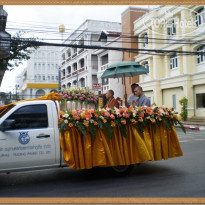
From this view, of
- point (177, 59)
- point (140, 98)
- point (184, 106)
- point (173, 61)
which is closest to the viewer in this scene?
point (140, 98)

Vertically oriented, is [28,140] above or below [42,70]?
below

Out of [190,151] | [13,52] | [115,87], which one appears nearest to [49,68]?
[115,87]

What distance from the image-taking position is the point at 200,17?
843 inches

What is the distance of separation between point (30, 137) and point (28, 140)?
0.22ft

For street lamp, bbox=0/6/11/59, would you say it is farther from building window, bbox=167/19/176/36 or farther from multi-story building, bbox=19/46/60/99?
multi-story building, bbox=19/46/60/99

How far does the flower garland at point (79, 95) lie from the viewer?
25.5ft

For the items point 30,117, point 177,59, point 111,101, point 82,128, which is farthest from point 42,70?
point 82,128

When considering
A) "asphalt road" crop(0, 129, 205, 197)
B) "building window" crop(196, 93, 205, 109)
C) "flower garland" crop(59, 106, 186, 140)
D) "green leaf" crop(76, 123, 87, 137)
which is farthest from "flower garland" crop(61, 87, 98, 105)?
"building window" crop(196, 93, 205, 109)

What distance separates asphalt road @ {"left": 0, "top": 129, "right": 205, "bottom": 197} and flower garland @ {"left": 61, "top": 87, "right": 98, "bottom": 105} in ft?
7.19

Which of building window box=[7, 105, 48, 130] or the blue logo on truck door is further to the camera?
building window box=[7, 105, 48, 130]

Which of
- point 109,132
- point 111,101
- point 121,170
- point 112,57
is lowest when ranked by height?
point 121,170

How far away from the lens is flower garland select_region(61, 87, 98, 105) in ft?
25.5

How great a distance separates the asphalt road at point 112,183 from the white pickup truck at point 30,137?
1.53 feet

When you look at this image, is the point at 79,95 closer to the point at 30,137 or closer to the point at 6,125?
the point at 30,137
